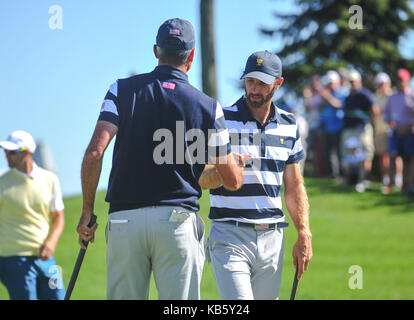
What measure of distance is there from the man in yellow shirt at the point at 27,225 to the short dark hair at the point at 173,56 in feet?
10.4

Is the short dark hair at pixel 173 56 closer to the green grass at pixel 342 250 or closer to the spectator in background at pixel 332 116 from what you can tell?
the green grass at pixel 342 250

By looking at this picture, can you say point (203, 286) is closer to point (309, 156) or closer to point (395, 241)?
point (395, 241)

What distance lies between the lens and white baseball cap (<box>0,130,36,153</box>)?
7238mm

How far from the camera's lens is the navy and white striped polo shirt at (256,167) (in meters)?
5.32

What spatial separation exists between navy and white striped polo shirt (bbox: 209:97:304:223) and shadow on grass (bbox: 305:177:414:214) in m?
8.53

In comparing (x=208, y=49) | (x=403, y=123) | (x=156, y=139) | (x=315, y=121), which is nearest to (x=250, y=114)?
(x=156, y=139)

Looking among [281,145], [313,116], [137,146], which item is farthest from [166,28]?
[313,116]

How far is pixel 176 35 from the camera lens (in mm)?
4445

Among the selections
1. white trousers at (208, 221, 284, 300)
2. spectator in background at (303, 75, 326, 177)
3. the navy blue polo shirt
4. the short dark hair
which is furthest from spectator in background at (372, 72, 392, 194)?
the navy blue polo shirt

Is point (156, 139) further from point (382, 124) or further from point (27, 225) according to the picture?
point (382, 124)

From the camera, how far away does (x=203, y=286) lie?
1134cm

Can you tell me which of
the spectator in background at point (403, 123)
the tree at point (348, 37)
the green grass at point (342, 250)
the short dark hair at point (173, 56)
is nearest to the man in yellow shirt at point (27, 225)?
the short dark hair at point (173, 56)
